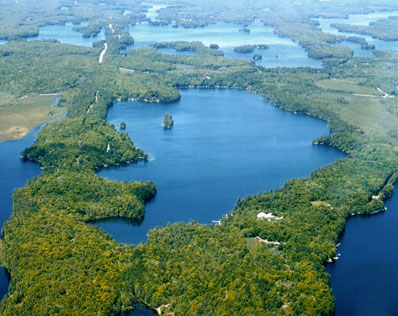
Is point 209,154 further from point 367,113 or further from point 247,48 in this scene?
point 247,48

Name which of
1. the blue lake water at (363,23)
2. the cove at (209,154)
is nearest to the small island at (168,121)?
the cove at (209,154)

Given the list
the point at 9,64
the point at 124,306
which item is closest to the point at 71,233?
the point at 124,306

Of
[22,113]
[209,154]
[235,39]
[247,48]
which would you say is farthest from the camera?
[235,39]

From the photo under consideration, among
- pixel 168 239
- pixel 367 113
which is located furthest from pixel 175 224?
pixel 367 113

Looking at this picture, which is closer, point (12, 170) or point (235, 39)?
point (12, 170)

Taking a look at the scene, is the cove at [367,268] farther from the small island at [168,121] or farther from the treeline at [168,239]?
the small island at [168,121]

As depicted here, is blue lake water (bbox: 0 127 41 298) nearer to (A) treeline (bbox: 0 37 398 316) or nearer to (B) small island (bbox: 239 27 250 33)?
(A) treeline (bbox: 0 37 398 316)
